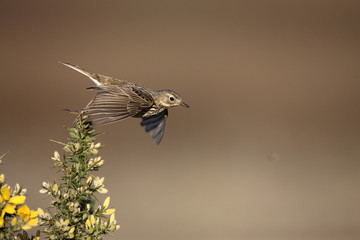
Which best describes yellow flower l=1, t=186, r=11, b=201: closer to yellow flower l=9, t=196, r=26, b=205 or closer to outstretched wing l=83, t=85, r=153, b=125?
yellow flower l=9, t=196, r=26, b=205

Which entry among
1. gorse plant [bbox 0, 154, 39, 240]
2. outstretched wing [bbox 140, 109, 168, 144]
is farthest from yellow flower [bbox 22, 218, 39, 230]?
outstretched wing [bbox 140, 109, 168, 144]

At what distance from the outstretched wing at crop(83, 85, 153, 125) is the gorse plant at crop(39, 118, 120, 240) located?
0.30 meters

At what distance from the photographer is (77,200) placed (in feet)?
3.31

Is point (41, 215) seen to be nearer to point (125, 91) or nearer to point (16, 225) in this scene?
point (16, 225)

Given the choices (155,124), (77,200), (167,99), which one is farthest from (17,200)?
(167,99)

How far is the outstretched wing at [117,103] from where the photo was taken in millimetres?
1491

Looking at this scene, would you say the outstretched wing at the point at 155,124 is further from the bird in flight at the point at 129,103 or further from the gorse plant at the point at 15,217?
the gorse plant at the point at 15,217

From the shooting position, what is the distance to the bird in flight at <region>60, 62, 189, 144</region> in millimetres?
1557

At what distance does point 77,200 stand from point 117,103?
30.4 inches

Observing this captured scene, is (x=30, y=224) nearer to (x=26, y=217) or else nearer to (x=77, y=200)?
(x=26, y=217)

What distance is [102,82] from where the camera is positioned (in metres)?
2.05

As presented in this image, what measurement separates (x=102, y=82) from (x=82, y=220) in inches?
43.9

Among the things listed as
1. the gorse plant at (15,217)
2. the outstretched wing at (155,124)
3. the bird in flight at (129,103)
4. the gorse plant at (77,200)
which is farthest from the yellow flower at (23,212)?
the outstretched wing at (155,124)

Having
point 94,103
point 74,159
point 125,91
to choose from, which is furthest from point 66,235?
point 125,91
